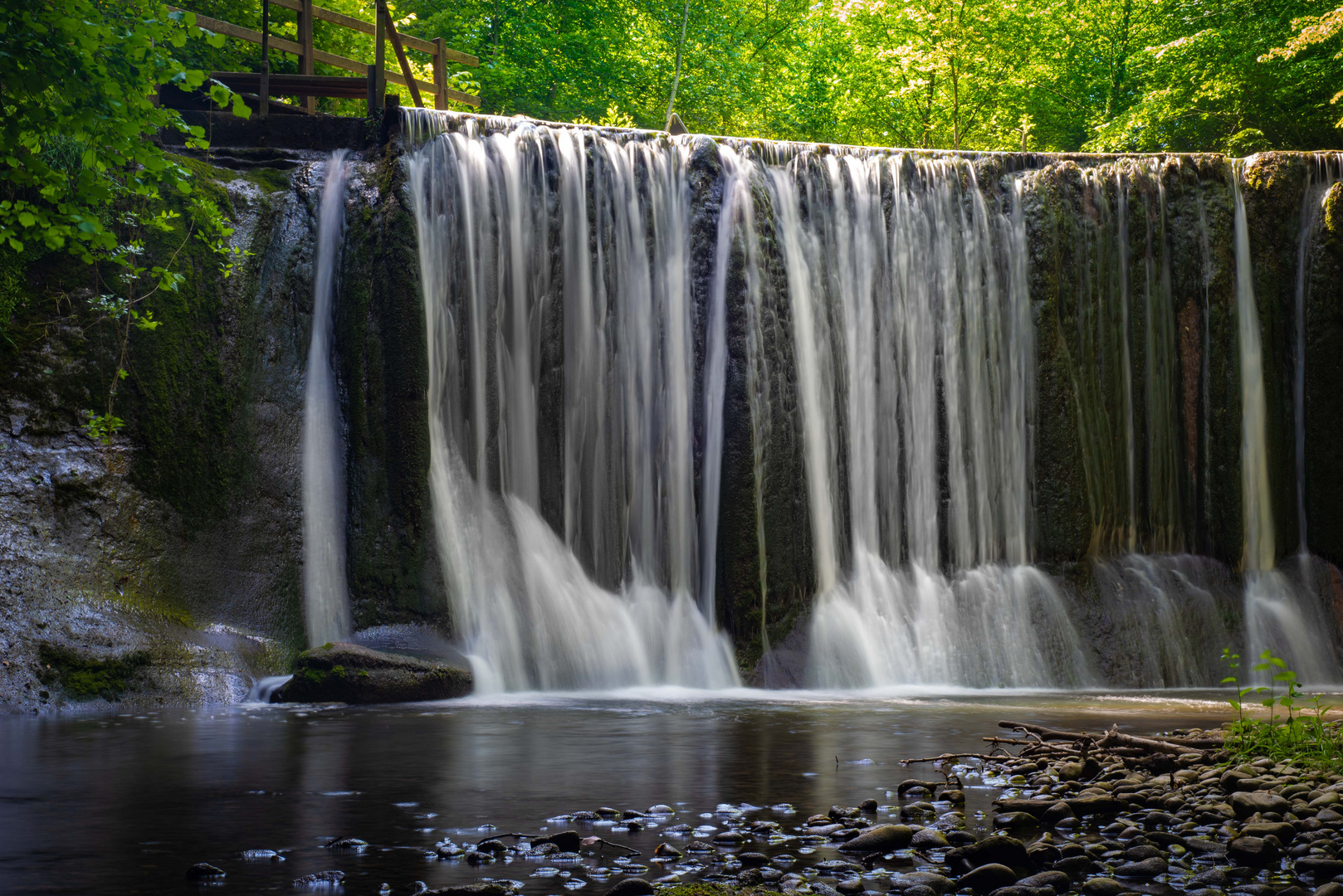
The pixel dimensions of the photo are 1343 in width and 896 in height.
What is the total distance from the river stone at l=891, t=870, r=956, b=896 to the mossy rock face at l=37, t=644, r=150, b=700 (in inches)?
298

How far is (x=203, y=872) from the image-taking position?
13.1 ft

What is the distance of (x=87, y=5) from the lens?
826 cm

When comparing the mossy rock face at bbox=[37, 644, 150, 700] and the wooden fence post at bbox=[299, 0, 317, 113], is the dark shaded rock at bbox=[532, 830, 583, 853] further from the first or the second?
the wooden fence post at bbox=[299, 0, 317, 113]

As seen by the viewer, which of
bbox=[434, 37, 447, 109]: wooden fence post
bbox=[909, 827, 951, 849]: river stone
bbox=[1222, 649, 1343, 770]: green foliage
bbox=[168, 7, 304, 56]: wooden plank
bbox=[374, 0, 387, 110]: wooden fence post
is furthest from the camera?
bbox=[434, 37, 447, 109]: wooden fence post

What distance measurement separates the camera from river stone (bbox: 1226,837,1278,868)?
14.3 ft

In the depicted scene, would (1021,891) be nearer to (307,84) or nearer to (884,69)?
(307,84)

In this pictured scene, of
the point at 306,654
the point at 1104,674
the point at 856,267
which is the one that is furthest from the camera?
the point at 856,267

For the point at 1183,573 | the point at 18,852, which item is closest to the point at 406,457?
the point at 18,852

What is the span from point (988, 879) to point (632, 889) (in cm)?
117

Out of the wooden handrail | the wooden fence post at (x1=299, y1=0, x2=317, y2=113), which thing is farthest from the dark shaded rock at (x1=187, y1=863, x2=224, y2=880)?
the wooden fence post at (x1=299, y1=0, x2=317, y2=113)

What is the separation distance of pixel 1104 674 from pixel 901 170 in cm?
624

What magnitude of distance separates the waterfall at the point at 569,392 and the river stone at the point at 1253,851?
784cm

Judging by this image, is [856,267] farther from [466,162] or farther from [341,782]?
[341,782]

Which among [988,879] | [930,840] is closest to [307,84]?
[930,840]
